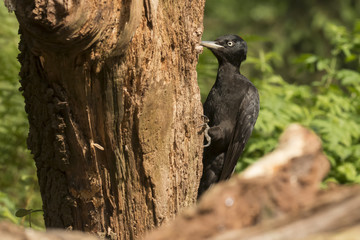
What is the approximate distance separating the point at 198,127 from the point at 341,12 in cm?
738

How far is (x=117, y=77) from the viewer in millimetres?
2365

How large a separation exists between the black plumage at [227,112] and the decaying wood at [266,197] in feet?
8.75

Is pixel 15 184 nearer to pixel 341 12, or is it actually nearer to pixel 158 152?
pixel 158 152

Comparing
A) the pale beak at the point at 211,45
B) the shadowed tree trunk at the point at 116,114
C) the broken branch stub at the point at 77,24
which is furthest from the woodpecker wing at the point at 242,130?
the broken branch stub at the point at 77,24

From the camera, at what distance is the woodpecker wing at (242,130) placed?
13.1 feet

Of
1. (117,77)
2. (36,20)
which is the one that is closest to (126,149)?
(117,77)

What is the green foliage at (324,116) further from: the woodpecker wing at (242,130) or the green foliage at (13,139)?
the green foliage at (13,139)

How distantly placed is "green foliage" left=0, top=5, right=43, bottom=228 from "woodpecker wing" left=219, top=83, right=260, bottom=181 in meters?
1.59

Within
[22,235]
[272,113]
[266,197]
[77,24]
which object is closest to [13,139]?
[272,113]

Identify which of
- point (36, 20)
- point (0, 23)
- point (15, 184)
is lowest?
point (15, 184)

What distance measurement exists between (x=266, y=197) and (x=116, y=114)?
126 centimetres

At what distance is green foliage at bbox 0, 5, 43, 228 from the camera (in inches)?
172

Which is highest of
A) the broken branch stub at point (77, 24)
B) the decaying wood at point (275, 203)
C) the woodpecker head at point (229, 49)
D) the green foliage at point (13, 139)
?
the broken branch stub at point (77, 24)

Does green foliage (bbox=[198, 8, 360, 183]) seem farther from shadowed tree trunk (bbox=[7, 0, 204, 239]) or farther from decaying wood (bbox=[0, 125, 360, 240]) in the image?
decaying wood (bbox=[0, 125, 360, 240])
